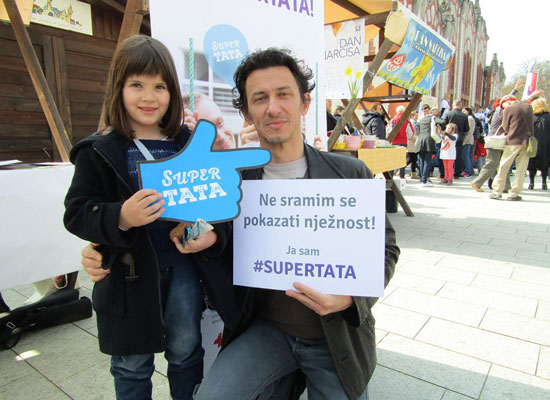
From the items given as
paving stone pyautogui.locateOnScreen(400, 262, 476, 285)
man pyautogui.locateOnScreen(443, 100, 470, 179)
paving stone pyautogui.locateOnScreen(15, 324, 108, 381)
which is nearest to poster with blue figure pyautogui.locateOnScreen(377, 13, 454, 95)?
paving stone pyautogui.locateOnScreen(400, 262, 476, 285)

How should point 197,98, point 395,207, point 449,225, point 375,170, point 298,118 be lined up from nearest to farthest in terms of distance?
point 298,118, point 197,98, point 375,170, point 449,225, point 395,207

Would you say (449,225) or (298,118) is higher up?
(298,118)

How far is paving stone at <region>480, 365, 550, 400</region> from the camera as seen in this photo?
1.71 meters

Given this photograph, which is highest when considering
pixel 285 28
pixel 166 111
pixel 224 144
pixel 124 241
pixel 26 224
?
pixel 285 28

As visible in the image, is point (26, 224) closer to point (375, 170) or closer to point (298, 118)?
point (298, 118)

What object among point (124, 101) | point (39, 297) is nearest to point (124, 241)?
point (124, 101)

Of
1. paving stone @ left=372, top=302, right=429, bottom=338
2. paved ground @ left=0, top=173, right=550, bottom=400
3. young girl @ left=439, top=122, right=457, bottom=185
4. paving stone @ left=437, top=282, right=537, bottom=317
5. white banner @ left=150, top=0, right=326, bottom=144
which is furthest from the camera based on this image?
young girl @ left=439, top=122, right=457, bottom=185

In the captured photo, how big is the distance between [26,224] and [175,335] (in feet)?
4.42

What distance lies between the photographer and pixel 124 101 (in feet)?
3.99

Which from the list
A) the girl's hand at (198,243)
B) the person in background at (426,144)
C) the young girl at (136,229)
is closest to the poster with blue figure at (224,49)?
the young girl at (136,229)

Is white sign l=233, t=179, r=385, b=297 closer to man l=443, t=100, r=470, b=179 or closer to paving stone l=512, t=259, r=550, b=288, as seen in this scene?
paving stone l=512, t=259, r=550, b=288

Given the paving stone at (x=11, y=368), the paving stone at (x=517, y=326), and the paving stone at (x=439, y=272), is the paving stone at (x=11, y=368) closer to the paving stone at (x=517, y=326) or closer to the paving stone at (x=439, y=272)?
the paving stone at (x=517, y=326)

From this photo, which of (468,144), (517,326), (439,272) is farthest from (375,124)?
(517,326)

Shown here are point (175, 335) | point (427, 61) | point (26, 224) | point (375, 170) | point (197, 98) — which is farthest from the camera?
point (427, 61)
